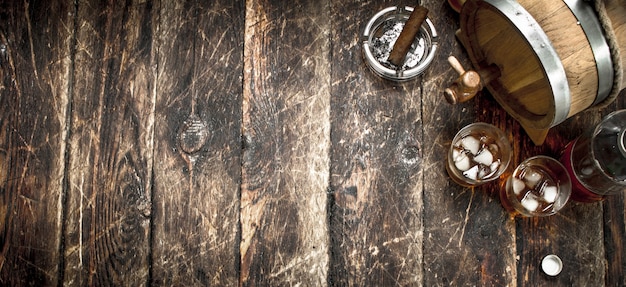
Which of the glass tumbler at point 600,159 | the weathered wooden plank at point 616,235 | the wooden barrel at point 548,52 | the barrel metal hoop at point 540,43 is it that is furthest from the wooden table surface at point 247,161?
the barrel metal hoop at point 540,43

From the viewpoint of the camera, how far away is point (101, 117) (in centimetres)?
201

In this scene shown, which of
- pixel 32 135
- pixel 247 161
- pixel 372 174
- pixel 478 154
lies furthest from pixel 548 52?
pixel 32 135

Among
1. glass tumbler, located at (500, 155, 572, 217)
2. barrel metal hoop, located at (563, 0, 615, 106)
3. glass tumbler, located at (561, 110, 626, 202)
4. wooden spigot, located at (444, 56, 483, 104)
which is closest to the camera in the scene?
barrel metal hoop, located at (563, 0, 615, 106)

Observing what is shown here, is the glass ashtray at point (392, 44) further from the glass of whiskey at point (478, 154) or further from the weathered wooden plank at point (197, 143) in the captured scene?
the weathered wooden plank at point (197, 143)

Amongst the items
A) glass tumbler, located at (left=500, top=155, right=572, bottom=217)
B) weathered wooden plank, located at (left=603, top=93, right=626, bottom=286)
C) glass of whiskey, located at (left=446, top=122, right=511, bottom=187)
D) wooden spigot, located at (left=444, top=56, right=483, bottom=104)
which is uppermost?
wooden spigot, located at (left=444, top=56, right=483, bottom=104)

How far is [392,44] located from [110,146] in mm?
1008

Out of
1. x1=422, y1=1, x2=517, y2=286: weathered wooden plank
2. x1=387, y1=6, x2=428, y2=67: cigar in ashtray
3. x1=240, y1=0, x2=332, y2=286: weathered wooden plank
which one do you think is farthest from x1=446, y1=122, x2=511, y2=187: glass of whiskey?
x1=240, y1=0, x2=332, y2=286: weathered wooden plank

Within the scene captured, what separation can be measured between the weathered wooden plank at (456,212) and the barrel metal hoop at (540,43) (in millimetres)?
432

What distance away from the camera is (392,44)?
196 centimetres

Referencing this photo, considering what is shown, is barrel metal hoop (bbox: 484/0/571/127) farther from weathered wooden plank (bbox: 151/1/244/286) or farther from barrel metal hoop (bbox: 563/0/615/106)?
weathered wooden plank (bbox: 151/1/244/286)

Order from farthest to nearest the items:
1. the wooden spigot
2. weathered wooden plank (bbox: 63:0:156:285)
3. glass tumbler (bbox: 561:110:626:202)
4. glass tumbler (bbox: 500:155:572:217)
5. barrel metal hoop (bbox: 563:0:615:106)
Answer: weathered wooden plank (bbox: 63:0:156:285) → glass tumbler (bbox: 500:155:572:217) → glass tumbler (bbox: 561:110:626:202) → the wooden spigot → barrel metal hoop (bbox: 563:0:615:106)

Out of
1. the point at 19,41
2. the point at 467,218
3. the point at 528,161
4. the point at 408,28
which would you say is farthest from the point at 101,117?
the point at 528,161

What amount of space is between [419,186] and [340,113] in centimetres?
35

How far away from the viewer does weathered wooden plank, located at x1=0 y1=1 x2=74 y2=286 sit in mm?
1979
